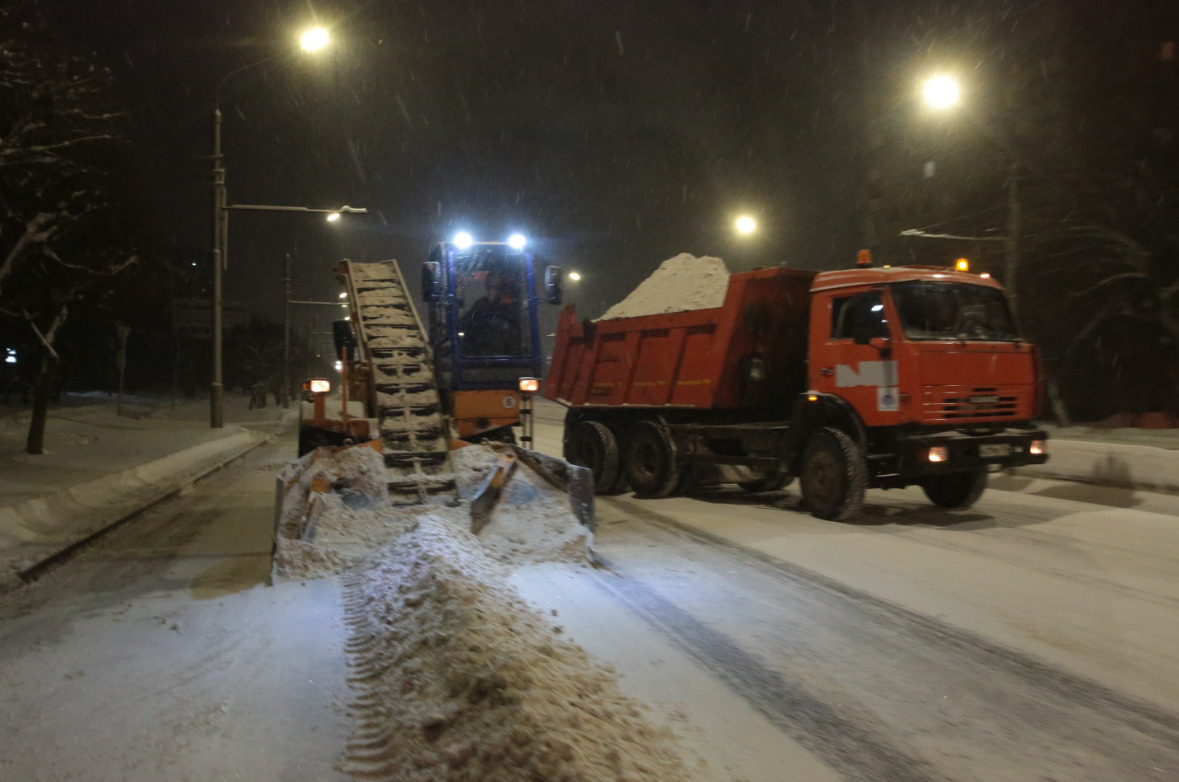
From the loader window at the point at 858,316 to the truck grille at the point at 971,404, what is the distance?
0.86 metres

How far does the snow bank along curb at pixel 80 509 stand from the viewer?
8.32 m

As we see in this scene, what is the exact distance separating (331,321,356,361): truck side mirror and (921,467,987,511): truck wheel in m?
7.09

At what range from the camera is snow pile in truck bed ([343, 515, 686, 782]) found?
3453 mm

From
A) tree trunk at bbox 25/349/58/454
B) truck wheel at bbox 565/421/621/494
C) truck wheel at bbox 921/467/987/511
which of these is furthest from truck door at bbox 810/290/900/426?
tree trunk at bbox 25/349/58/454

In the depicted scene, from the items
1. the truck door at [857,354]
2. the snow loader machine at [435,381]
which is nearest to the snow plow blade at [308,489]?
the snow loader machine at [435,381]

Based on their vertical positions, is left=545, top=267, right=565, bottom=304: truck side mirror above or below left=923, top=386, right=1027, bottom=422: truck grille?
above

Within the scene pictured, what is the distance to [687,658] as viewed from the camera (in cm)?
519

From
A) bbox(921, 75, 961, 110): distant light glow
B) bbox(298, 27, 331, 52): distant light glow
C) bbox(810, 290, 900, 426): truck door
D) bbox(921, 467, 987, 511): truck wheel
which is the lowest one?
bbox(921, 467, 987, 511): truck wheel

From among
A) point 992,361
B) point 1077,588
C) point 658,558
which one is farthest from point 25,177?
point 1077,588

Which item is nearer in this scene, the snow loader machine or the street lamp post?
the snow loader machine

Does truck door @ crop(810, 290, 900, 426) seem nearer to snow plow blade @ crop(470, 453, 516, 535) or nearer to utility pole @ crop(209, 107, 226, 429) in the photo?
snow plow blade @ crop(470, 453, 516, 535)

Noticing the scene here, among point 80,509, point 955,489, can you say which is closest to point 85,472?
point 80,509

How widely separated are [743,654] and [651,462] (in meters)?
7.19

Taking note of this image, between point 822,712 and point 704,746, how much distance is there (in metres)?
0.79
